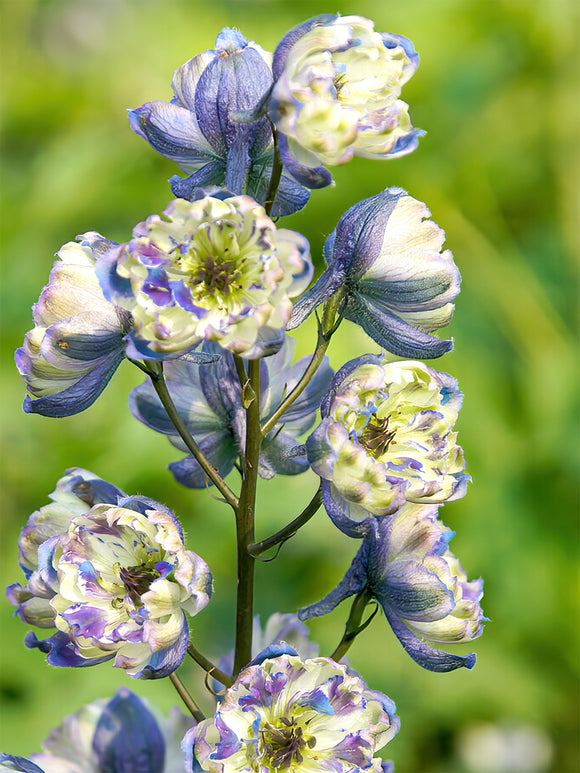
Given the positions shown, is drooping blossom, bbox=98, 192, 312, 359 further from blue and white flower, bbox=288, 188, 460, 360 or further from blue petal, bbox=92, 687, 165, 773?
blue petal, bbox=92, 687, 165, 773

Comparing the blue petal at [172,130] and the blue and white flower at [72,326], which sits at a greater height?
the blue petal at [172,130]

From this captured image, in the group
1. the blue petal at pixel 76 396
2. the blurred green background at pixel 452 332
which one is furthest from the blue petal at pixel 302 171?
the blurred green background at pixel 452 332

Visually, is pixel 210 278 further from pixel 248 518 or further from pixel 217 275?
pixel 248 518

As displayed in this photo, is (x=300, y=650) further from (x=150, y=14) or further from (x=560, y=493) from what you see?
(x=150, y=14)

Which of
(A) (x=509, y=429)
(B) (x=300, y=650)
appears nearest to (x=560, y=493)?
(A) (x=509, y=429)

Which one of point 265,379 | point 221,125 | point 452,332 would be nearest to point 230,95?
point 221,125

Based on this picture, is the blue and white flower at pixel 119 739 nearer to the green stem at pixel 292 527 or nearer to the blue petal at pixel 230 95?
the green stem at pixel 292 527

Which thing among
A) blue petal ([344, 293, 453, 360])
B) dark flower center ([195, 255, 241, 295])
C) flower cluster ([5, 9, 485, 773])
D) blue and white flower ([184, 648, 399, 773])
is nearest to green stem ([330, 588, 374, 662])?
flower cluster ([5, 9, 485, 773])
